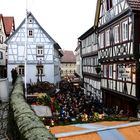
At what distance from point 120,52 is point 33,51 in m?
21.1

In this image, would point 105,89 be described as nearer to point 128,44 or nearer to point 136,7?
point 128,44

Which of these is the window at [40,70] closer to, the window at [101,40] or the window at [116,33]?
the window at [101,40]

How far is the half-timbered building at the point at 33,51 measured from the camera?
4188 cm

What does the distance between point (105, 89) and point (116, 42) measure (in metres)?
5.60

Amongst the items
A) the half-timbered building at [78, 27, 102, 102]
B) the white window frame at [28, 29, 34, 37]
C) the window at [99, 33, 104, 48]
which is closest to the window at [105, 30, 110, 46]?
the window at [99, 33, 104, 48]

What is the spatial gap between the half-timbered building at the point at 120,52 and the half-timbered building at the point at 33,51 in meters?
13.4

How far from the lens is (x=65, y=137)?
994cm

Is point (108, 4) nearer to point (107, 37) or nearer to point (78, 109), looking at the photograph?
point (107, 37)

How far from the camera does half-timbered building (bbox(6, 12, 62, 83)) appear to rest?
4188 cm

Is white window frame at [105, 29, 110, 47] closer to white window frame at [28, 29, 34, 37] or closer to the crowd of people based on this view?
the crowd of people

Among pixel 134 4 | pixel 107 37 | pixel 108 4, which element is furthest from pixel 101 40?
pixel 134 4

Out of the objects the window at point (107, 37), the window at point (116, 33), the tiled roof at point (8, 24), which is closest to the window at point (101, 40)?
the window at point (107, 37)

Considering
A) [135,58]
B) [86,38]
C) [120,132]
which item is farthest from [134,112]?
[86,38]

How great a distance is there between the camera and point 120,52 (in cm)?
2330
